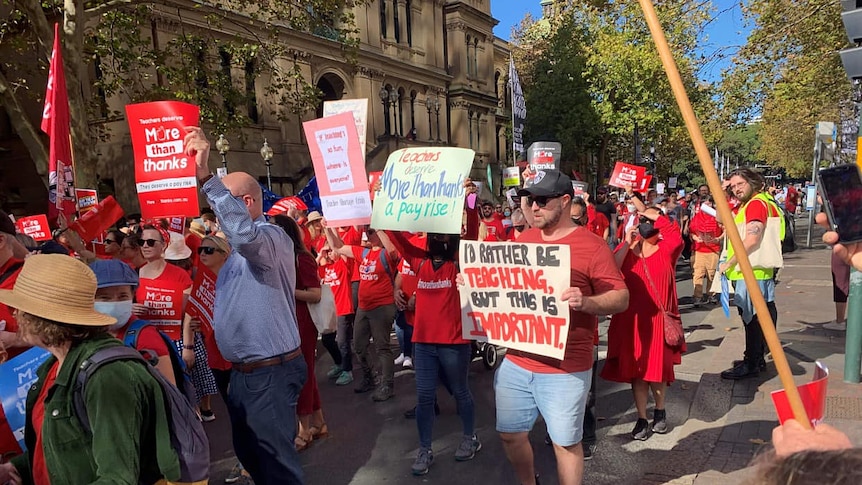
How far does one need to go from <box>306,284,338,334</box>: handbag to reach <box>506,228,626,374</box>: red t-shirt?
1666 mm

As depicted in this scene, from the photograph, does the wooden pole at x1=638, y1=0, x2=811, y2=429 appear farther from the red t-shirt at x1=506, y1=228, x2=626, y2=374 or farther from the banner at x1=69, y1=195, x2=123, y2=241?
the banner at x1=69, y1=195, x2=123, y2=241

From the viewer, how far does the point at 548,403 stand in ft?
9.90

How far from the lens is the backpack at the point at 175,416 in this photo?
1.81 meters

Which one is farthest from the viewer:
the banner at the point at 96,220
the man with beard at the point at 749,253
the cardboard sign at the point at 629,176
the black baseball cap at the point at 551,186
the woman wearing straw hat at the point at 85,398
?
the cardboard sign at the point at 629,176

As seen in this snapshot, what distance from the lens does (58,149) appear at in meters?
5.93

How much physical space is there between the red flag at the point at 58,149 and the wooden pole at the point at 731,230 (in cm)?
593

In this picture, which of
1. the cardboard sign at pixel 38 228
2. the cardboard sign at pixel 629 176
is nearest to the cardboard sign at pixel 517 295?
the cardboard sign at pixel 38 228

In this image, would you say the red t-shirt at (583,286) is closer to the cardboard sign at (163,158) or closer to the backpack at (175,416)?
the backpack at (175,416)

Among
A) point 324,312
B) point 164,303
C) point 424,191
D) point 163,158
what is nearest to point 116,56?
point 163,158

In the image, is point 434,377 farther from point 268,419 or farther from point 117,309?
point 117,309

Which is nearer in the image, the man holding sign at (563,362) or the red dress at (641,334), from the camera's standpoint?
the man holding sign at (563,362)

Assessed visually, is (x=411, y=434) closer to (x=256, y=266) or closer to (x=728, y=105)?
(x=256, y=266)

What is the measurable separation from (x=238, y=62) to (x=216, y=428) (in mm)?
10607

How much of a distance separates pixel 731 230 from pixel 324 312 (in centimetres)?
310
